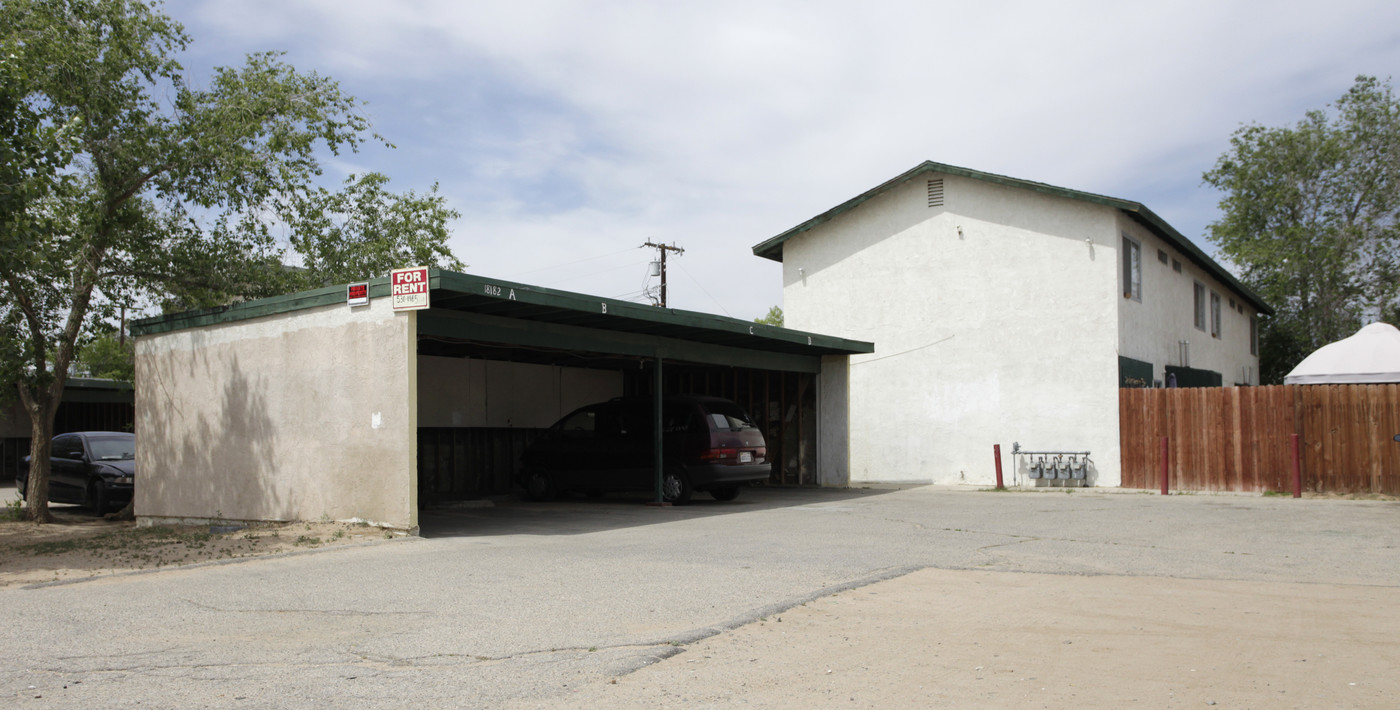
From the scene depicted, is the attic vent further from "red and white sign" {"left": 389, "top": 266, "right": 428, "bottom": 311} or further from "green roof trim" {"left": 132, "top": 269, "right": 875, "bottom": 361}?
"red and white sign" {"left": 389, "top": 266, "right": 428, "bottom": 311}

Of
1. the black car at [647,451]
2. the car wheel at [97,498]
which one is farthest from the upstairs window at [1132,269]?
the car wheel at [97,498]

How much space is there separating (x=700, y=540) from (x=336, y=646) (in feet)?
18.2

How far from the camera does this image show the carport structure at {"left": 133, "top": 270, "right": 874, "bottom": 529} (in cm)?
1204

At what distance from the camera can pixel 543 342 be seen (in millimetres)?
14383

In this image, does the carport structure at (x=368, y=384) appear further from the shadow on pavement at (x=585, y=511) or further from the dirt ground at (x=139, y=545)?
the shadow on pavement at (x=585, y=511)

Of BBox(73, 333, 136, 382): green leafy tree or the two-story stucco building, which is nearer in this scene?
the two-story stucco building

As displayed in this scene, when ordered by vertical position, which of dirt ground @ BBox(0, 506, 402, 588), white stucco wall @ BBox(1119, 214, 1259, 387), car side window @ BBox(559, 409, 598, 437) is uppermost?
white stucco wall @ BBox(1119, 214, 1259, 387)

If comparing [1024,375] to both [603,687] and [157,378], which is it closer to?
[157,378]

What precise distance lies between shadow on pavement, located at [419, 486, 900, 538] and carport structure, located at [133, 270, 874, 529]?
108cm

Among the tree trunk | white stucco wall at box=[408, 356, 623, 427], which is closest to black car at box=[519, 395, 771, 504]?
white stucco wall at box=[408, 356, 623, 427]

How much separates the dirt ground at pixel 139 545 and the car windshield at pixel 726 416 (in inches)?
228

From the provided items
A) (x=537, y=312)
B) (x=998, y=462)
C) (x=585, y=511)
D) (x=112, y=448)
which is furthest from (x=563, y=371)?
(x=998, y=462)

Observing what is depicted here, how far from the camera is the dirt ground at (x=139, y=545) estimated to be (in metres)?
A: 9.91

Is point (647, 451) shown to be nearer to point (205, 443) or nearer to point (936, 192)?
point (205, 443)
